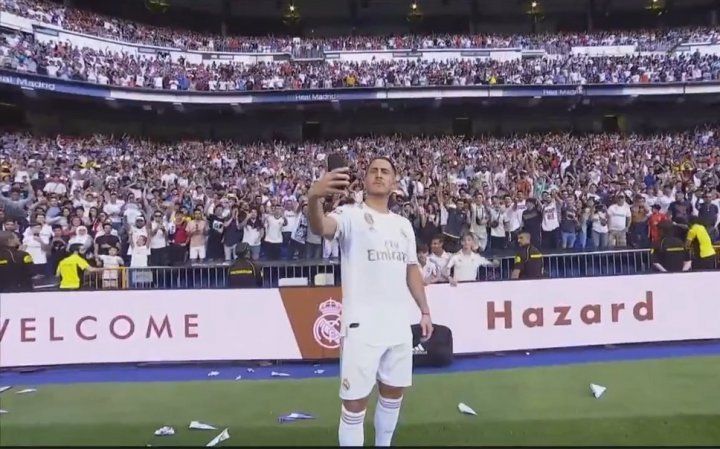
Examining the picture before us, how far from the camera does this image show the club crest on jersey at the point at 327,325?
948 centimetres

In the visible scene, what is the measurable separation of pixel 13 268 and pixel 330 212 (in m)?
7.17

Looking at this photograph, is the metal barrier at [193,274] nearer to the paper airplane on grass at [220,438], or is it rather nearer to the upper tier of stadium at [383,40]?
the paper airplane on grass at [220,438]

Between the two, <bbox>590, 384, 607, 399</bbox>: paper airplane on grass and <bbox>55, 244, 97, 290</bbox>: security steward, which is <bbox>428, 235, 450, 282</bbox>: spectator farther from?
<bbox>55, 244, 97, 290</bbox>: security steward

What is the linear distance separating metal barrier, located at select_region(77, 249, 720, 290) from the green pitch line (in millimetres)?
3407

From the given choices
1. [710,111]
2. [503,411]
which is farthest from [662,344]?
[710,111]

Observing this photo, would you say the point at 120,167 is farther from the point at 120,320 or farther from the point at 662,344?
the point at 662,344

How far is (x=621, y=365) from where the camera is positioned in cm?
880

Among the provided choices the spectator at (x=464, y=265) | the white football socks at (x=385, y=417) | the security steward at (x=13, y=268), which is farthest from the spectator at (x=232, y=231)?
the white football socks at (x=385, y=417)

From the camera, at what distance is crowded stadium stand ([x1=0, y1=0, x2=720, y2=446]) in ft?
24.7

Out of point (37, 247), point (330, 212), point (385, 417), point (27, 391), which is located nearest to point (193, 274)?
point (37, 247)

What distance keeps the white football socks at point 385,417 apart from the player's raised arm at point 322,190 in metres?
1.33

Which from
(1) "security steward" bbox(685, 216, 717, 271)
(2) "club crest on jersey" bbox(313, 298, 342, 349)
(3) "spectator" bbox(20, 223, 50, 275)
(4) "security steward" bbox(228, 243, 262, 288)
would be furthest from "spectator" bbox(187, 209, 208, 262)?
(1) "security steward" bbox(685, 216, 717, 271)

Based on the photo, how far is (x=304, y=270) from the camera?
12.4 meters

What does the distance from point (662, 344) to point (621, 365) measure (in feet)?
5.55
